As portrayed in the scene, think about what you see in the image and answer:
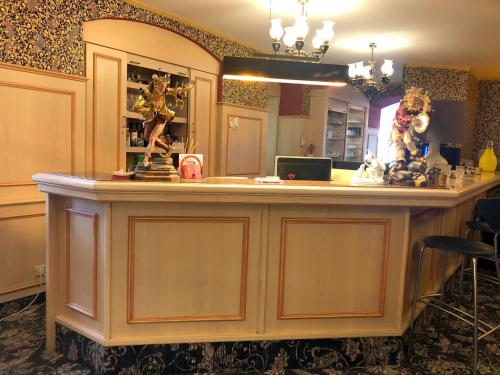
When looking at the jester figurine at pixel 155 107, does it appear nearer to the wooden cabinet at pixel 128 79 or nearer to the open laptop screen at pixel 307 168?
the open laptop screen at pixel 307 168

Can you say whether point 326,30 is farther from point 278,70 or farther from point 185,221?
point 185,221

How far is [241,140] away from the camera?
5.91m

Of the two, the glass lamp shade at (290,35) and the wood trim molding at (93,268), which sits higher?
the glass lamp shade at (290,35)

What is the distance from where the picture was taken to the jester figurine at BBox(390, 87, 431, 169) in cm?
276

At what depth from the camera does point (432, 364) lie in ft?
8.71

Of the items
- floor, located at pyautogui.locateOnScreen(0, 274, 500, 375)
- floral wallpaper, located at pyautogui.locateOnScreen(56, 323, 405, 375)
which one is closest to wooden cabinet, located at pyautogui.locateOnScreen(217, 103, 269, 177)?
floor, located at pyautogui.locateOnScreen(0, 274, 500, 375)

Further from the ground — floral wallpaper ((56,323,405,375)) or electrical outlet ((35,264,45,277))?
electrical outlet ((35,264,45,277))

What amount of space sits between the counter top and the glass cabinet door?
6170 mm

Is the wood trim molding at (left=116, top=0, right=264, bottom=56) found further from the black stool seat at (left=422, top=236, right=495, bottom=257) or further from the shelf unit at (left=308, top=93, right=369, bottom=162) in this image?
the black stool seat at (left=422, top=236, right=495, bottom=257)

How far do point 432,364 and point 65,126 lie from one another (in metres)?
3.34

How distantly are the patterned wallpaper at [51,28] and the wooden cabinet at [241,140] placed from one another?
63.2 inches

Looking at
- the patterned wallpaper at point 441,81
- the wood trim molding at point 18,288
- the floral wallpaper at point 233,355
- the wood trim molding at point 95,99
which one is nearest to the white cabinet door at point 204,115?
the wood trim molding at point 95,99

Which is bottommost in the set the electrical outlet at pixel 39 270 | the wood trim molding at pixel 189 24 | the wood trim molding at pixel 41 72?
the electrical outlet at pixel 39 270

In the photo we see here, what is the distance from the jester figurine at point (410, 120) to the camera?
2756mm
